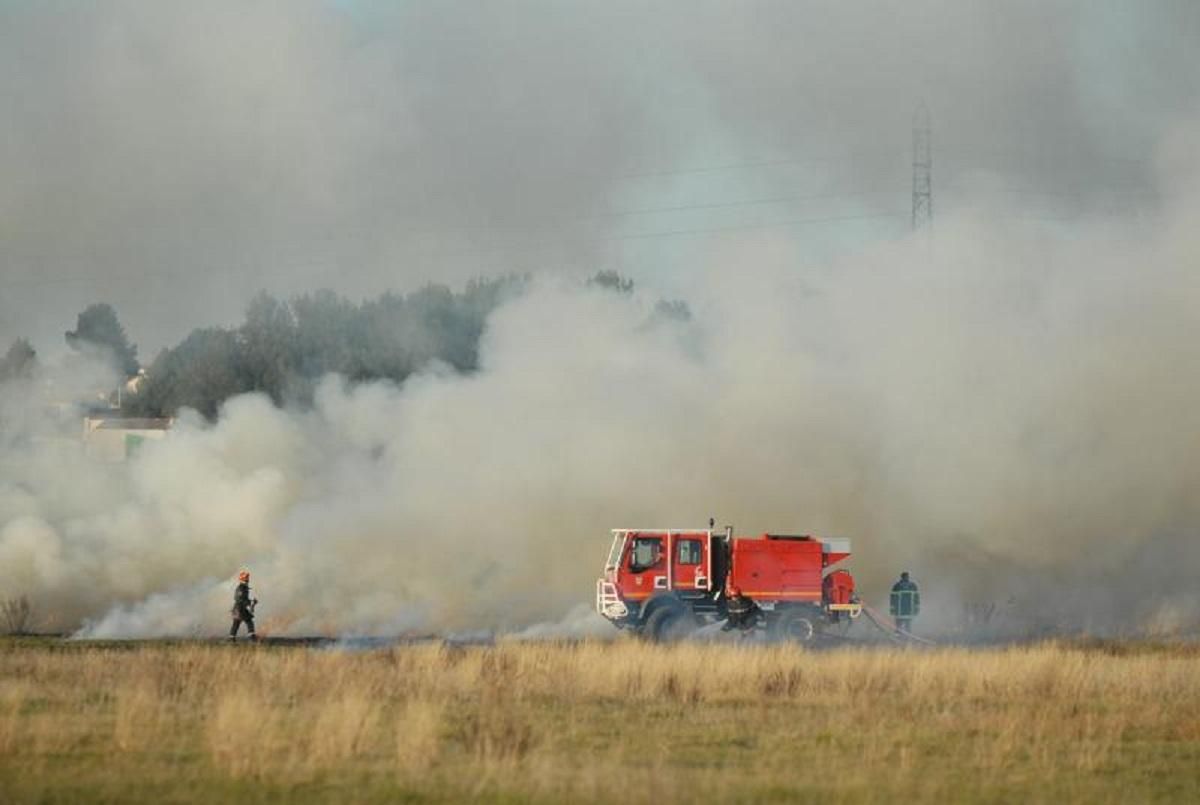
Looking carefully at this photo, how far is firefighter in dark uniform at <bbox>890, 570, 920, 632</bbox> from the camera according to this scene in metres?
48.8

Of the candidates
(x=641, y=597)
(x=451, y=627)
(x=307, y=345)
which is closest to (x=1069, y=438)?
(x=641, y=597)

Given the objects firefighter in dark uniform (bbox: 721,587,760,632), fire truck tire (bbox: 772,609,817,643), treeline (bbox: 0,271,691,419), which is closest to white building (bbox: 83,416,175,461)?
treeline (bbox: 0,271,691,419)

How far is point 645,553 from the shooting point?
4666cm

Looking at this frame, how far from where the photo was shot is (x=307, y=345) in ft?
313

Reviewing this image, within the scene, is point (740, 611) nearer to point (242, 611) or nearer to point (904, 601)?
point (904, 601)

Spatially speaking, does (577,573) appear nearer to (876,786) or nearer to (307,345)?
(876,786)

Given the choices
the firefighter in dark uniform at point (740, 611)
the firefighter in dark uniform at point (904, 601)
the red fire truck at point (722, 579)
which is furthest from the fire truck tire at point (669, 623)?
the firefighter in dark uniform at point (904, 601)

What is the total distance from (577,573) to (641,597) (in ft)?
18.5

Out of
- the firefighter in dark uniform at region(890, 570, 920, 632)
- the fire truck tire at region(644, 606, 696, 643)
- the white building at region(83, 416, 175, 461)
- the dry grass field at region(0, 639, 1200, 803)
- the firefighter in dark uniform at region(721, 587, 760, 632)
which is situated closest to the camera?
the dry grass field at region(0, 639, 1200, 803)

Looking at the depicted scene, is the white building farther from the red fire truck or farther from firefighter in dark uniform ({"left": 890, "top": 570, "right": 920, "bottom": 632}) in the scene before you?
firefighter in dark uniform ({"left": 890, "top": 570, "right": 920, "bottom": 632})

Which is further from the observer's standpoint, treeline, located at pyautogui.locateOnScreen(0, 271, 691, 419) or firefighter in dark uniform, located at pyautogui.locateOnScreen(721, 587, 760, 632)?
treeline, located at pyautogui.locateOnScreen(0, 271, 691, 419)

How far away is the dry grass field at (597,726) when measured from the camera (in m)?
19.9

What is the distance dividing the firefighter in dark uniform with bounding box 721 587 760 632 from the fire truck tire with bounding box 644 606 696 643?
1.13 meters

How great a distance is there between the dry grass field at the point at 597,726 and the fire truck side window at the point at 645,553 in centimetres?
991
